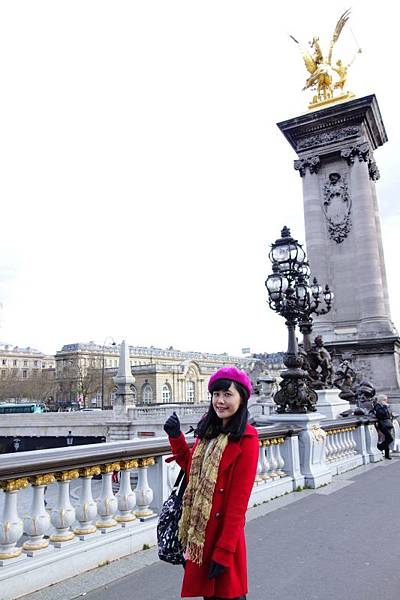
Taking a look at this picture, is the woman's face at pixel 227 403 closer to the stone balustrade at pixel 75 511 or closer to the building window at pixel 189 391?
the stone balustrade at pixel 75 511

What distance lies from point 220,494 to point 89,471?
257 cm

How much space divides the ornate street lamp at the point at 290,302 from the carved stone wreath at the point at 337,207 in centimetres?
1603

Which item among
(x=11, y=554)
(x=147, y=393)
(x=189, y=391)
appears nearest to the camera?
(x=11, y=554)

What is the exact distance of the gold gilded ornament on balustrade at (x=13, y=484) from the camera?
4254mm

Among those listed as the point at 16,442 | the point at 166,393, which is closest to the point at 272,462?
the point at 16,442

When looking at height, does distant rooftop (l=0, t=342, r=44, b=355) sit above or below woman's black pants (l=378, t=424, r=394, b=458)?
above

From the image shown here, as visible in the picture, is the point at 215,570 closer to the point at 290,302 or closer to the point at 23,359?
the point at 290,302

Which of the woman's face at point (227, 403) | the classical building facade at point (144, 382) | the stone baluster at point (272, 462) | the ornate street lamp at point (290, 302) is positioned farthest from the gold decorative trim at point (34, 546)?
the classical building facade at point (144, 382)

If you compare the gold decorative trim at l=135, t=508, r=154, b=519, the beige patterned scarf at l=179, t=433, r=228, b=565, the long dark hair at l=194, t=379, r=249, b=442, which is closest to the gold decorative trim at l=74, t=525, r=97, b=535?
the gold decorative trim at l=135, t=508, r=154, b=519

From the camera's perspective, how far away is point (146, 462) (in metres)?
5.92

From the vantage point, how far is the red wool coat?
2811mm

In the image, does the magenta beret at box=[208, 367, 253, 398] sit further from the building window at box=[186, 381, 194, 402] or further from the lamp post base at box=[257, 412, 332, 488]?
the building window at box=[186, 381, 194, 402]

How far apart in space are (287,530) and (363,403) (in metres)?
12.5

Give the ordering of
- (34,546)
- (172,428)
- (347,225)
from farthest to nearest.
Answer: (347,225) < (34,546) < (172,428)
